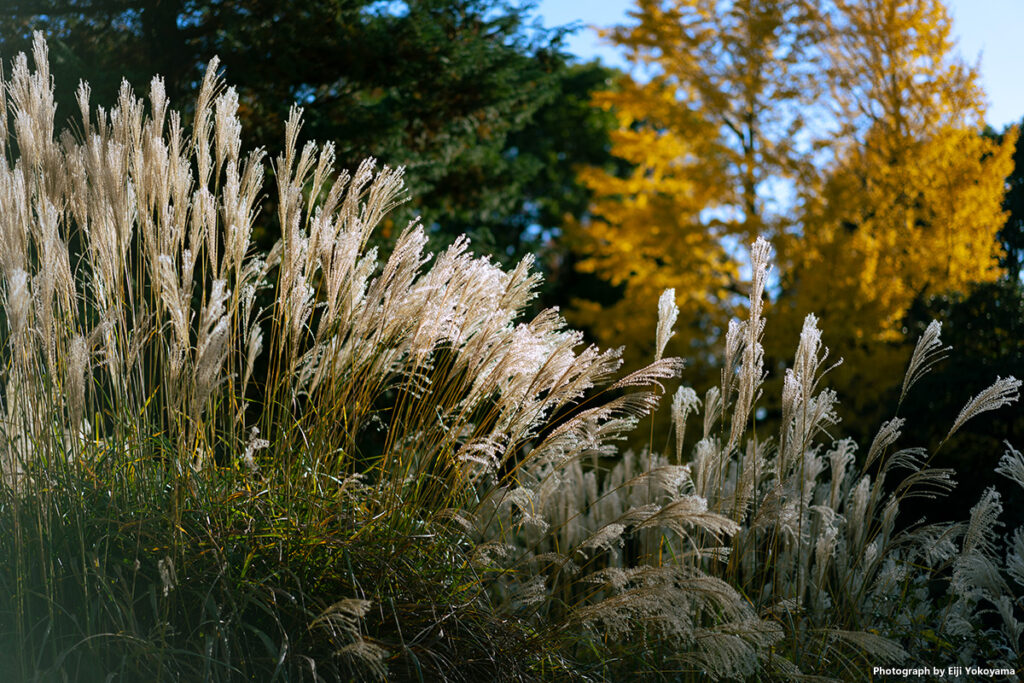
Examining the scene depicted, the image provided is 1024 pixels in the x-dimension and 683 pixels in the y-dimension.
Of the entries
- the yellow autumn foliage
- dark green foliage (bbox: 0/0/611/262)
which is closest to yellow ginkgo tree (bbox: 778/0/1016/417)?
the yellow autumn foliage

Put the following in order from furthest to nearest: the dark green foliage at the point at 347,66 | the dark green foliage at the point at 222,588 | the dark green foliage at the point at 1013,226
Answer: the dark green foliage at the point at 1013,226 < the dark green foliage at the point at 347,66 < the dark green foliage at the point at 222,588

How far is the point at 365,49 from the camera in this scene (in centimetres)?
802

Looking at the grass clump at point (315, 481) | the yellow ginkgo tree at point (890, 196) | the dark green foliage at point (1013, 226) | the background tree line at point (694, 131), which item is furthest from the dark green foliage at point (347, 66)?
the dark green foliage at point (1013, 226)

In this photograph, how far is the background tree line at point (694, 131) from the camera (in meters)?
7.62

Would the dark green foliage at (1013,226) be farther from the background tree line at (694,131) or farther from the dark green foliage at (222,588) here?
the dark green foliage at (222,588)

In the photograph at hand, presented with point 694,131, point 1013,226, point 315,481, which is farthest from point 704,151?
point 315,481

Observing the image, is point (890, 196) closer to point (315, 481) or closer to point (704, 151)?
point (704, 151)

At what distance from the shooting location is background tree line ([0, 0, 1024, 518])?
762 cm

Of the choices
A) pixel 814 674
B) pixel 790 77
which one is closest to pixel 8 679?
pixel 814 674

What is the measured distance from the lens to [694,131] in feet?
32.5

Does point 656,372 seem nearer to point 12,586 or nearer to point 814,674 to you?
point 814,674

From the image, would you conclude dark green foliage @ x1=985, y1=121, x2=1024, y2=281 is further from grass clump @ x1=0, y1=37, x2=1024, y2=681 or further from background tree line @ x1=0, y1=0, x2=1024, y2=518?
grass clump @ x1=0, y1=37, x2=1024, y2=681

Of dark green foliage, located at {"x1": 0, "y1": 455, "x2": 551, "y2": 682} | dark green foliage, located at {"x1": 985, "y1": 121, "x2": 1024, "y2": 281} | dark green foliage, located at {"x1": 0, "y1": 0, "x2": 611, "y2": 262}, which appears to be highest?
dark green foliage, located at {"x1": 0, "y1": 0, "x2": 611, "y2": 262}

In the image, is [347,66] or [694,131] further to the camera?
[694,131]
